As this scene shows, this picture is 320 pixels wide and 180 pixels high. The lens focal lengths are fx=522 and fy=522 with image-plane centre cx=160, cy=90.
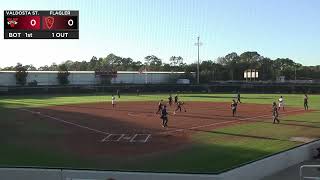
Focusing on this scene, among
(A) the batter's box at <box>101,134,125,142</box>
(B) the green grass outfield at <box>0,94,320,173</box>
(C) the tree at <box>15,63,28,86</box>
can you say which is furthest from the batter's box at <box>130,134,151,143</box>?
(C) the tree at <box>15,63,28,86</box>

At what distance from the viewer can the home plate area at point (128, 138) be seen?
31.9 metres

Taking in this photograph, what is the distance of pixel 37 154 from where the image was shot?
27531 millimetres

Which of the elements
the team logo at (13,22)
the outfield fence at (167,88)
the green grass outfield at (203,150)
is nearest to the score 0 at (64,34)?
the team logo at (13,22)

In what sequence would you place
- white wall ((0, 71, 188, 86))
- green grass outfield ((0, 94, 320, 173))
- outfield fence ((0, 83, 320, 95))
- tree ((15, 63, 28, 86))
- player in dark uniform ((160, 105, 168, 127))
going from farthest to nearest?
white wall ((0, 71, 188, 86))
tree ((15, 63, 28, 86))
outfield fence ((0, 83, 320, 95))
player in dark uniform ((160, 105, 168, 127))
green grass outfield ((0, 94, 320, 173))

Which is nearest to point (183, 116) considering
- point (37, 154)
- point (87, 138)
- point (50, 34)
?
point (87, 138)

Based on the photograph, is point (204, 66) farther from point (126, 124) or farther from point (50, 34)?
point (50, 34)

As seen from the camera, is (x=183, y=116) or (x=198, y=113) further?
(x=198, y=113)

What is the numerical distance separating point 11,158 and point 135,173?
1330 cm

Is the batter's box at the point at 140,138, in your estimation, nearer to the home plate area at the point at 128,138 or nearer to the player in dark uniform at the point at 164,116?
the home plate area at the point at 128,138
